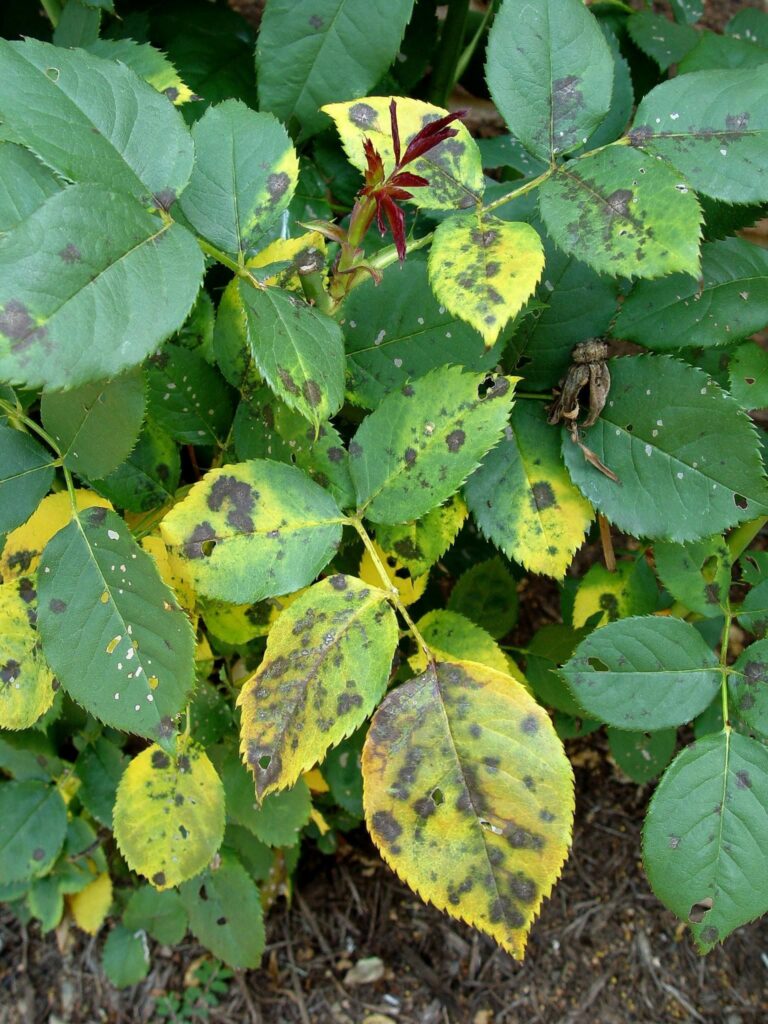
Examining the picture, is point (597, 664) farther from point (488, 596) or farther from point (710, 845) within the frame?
point (488, 596)

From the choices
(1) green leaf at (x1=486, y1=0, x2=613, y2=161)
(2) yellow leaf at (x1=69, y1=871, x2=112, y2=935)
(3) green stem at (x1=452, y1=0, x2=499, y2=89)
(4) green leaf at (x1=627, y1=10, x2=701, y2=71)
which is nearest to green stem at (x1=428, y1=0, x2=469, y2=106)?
(3) green stem at (x1=452, y1=0, x2=499, y2=89)

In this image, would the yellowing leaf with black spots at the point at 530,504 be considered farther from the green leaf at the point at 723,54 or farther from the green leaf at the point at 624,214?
the green leaf at the point at 723,54

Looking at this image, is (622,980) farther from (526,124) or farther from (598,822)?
(526,124)

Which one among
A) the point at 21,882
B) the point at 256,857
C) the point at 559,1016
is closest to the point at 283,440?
the point at 256,857

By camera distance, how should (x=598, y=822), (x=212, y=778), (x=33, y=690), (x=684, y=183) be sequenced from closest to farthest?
(x=684, y=183)
(x=33, y=690)
(x=212, y=778)
(x=598, y=822)

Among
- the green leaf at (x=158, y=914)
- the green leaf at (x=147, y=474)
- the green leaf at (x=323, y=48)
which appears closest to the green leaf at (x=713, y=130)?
the green leaf at (x=323, y=48)

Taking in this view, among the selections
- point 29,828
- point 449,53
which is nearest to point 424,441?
point 449,53
